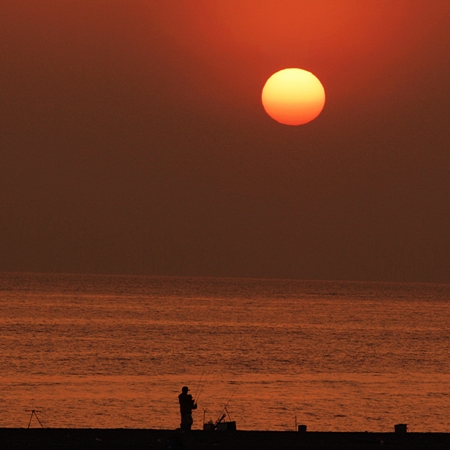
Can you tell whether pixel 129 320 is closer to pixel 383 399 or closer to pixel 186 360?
pixel 186 360

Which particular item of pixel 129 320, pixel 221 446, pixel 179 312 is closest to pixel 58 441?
pixel 221 446

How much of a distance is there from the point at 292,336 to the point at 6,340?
3503 cm

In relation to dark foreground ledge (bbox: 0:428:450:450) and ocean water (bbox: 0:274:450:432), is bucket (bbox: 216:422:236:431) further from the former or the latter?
ocean water (bbox: 0:274:450:432)

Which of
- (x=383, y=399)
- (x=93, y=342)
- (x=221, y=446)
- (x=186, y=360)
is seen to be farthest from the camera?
(x=93, y=342)

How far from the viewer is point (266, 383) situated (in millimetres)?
66500

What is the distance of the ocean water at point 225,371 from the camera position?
48812mm

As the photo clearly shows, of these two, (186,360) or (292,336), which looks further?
(292,336)

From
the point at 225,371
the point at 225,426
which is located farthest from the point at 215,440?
the point at 225,371

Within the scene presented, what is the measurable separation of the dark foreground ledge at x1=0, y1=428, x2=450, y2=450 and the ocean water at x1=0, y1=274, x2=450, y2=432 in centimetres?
1895

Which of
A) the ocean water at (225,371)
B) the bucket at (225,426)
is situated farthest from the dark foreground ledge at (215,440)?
the ocean water at (225,371)

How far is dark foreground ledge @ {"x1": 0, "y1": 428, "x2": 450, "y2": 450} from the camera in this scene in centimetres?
2394

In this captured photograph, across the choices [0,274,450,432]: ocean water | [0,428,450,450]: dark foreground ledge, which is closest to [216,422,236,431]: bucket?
[0,428,450,450]: dark foreground ledge

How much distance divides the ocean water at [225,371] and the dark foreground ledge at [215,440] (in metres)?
19.0

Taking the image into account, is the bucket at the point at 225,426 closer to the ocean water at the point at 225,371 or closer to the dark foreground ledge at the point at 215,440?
the dark foreground ledge at the point at 215,440
